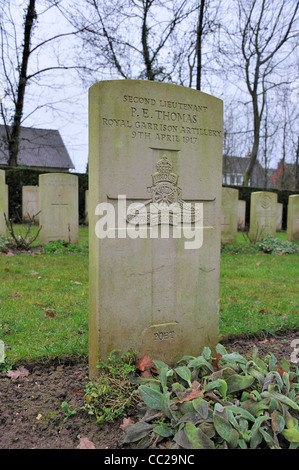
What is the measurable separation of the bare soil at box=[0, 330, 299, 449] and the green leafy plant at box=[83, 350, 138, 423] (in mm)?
56

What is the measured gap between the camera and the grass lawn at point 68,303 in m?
3.16

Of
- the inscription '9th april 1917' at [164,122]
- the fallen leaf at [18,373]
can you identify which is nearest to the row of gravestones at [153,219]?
the inscription '9th april 1917' at [164,122]

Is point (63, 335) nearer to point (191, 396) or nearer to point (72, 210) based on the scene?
point (191, 396)

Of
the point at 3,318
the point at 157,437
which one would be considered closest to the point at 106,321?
the point at 157,437

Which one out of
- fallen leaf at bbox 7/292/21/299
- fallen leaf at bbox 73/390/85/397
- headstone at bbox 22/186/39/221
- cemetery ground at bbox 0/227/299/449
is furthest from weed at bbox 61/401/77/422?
headstone at bbox 22/186/39/221

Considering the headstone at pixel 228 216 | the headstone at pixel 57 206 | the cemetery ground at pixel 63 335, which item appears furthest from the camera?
the headstone at pixel 228 216

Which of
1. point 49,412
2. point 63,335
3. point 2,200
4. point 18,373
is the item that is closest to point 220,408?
point 49,412

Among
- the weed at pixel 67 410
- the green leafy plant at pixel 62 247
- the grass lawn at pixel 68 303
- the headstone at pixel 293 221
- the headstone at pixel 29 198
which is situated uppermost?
the headstone at pixel 29 198

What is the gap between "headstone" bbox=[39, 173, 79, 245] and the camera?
826 centimetres

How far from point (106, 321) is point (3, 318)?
1.68 meters

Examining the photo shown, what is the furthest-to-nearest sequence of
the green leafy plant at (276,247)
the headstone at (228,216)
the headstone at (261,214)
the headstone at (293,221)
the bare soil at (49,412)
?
the headstone at (293,221), the headstone at (261,214), the headstone at (228,216), the green leafy plant at (276,247), the bare soil at (49,412)

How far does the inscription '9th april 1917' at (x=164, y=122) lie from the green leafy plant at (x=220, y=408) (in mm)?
1621

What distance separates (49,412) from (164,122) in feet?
6.96

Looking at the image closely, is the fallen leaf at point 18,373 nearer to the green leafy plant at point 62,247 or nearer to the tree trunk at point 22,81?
the green leafy plant at point 62,247
